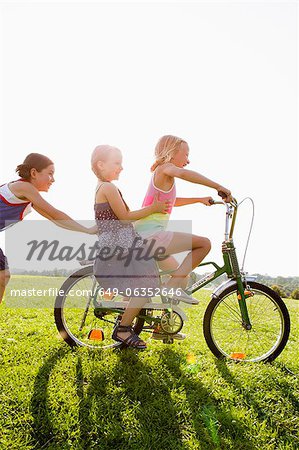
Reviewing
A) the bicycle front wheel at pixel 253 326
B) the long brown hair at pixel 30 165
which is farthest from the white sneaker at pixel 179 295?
the long brown hair at pixel 30 165

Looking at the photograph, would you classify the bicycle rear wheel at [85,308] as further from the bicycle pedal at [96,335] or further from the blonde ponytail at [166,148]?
the blonde ponytail at [166,148]

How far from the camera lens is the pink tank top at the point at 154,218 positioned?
4.18 meters

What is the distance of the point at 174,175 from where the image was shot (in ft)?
13.3

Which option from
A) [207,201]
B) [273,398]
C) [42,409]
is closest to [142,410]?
[42,409]

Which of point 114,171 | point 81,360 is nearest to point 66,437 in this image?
point 81,360

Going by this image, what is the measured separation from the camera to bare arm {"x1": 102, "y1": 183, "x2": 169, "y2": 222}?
399cm

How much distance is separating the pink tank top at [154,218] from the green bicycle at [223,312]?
1.64ft

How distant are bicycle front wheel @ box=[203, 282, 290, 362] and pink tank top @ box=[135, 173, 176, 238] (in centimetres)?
103

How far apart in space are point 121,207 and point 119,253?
501 mm

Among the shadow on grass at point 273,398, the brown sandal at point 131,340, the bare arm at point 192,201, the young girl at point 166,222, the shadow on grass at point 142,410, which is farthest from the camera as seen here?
the bare arm at point 192,201

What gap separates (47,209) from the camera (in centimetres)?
399

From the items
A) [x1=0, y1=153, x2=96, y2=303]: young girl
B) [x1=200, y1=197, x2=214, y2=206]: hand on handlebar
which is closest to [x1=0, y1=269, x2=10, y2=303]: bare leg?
[x1=0, y1=153, x2=96, y2=303]: young girl

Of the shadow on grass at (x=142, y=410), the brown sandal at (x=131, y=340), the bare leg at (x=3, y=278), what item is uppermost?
the bare leg at (x=3, y=278)

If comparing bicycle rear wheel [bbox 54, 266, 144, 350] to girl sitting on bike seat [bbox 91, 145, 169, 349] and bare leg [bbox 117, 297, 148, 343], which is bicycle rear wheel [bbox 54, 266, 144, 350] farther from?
girl sitting on bike seat [bbox 91, 145, 169, 349]
